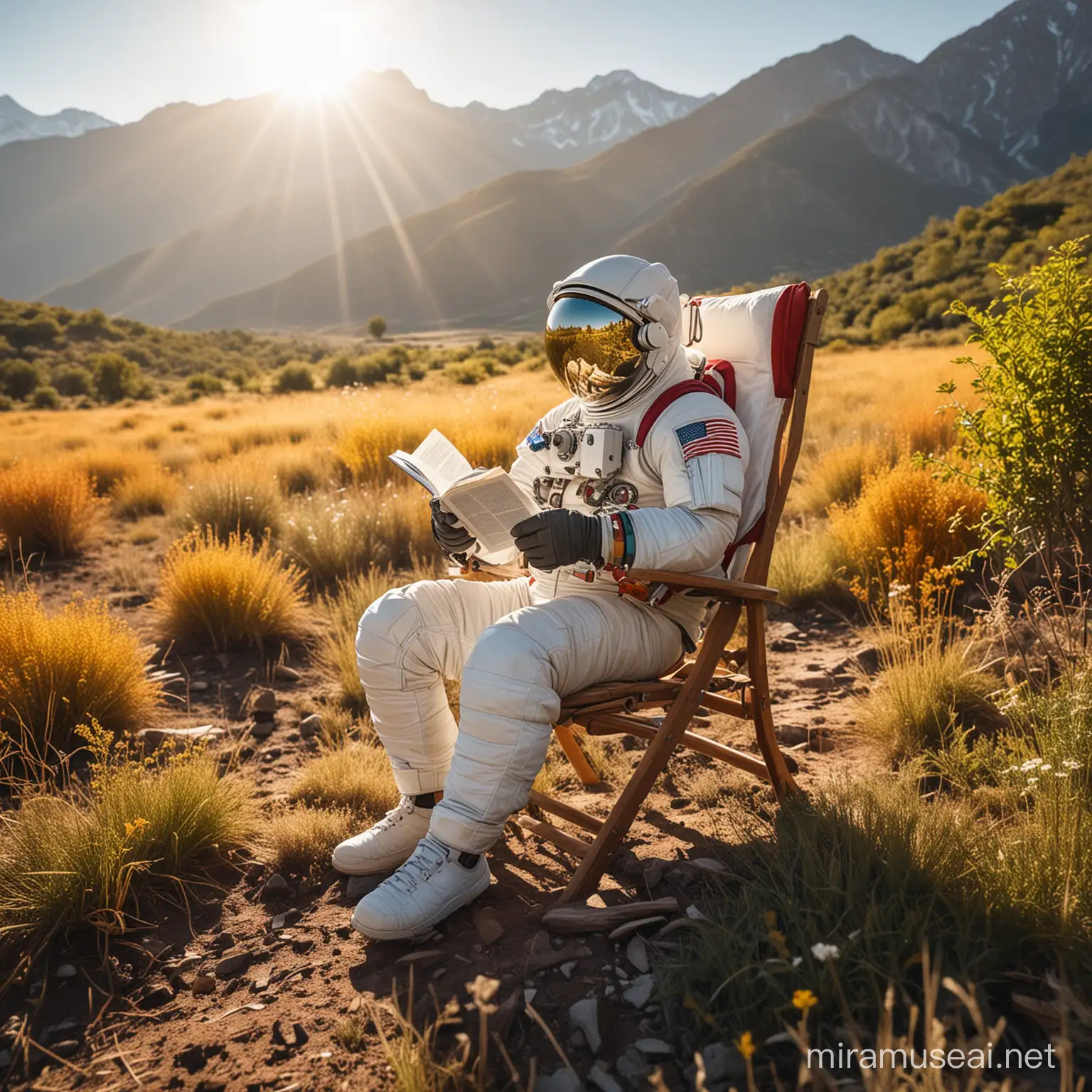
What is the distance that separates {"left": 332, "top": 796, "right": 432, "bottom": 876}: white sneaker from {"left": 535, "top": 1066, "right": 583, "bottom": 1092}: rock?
1.02m

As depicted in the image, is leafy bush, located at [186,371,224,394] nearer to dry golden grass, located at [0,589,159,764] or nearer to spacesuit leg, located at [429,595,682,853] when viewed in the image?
dry golden grass, located at [0,589,159,764]

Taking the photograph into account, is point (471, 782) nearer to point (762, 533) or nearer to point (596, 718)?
point (596, 718)

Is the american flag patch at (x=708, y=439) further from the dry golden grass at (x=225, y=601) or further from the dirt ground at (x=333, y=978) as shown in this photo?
the dry golden grass at (x=225, y=601)

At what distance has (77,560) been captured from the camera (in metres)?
7.29

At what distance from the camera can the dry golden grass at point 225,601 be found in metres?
5.12

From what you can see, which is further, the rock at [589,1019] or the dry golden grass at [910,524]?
the dry golden grass at [910,524]

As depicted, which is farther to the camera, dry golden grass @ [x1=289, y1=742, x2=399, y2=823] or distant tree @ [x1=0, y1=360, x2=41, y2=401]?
distant tree @ [x1=0, y1=360, x2=41, y2=401]

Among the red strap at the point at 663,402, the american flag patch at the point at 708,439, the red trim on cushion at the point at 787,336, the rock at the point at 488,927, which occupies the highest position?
the red trim on cushion at the point at 787,336

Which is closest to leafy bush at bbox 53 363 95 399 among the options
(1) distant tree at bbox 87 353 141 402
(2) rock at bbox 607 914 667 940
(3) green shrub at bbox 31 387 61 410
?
(1) distant tree at bbox 87 353 141 402

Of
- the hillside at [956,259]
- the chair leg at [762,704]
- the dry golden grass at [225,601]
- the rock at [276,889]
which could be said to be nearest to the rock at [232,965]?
the rock at [276,889]

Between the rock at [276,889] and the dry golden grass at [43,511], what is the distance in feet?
18.9

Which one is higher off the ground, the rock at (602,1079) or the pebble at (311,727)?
the rock at (602,1079)

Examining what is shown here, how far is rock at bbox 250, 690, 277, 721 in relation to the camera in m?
4.33

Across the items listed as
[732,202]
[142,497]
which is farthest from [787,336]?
[732,202]
